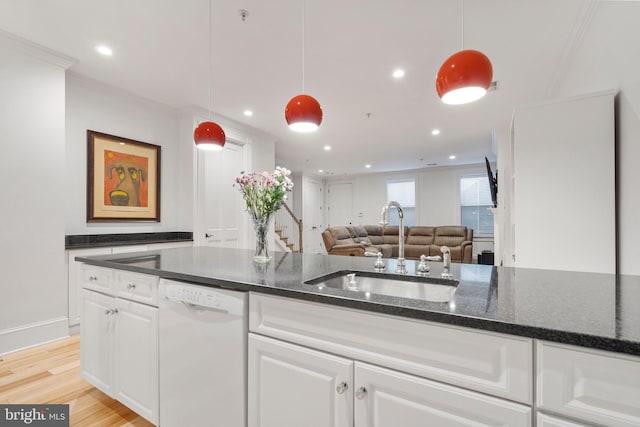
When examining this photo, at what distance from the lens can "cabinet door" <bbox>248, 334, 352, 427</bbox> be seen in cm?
101

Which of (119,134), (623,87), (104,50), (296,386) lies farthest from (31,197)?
(623,87)

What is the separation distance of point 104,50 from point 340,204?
8272 mm

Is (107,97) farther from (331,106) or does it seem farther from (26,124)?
(331,106)

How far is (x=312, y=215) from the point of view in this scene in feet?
32.8

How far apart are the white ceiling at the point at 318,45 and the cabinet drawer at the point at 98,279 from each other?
1.91m

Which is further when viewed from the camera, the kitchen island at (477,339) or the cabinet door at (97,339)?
the cabinet door at (97,339)

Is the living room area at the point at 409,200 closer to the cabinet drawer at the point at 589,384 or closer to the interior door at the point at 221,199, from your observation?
the interior door at the point at 221,199

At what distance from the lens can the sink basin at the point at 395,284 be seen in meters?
1.33

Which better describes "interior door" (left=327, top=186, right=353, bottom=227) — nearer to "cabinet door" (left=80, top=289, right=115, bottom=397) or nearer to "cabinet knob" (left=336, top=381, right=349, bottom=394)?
"cabinet door" (left=80, top=289, right=115, bottom=397)

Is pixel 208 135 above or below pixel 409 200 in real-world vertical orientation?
above

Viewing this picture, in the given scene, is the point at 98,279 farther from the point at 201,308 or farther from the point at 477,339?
the point at 477,339

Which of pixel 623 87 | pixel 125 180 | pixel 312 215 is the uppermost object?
pixel 623 87

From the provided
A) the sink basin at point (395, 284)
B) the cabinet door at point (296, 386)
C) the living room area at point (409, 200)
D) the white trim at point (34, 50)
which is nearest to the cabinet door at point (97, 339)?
the cabinet door at point (296, 386)

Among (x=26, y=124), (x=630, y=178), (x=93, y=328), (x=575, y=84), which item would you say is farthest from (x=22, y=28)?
(x=575, y=84)
